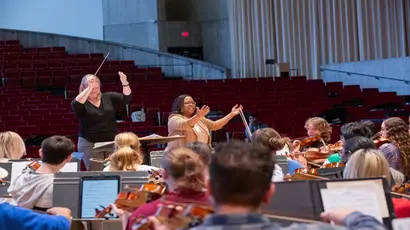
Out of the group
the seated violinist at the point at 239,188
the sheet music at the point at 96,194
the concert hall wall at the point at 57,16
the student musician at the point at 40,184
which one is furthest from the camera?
the concert hall wall at the point at 57,16

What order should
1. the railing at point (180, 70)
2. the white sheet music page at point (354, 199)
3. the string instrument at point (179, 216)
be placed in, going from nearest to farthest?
1. the string instrument at point (179, 216)
2. the white sheet music page at point (354, 199)
3. the railing at point (180, 70)

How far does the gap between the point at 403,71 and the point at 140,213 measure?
14.7 meters

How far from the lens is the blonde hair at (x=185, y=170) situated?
2.67 metres

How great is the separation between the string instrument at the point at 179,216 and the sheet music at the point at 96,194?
5.84 feet

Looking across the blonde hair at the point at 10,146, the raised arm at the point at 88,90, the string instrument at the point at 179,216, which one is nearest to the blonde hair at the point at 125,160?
the blonde hair at the point at 10,146

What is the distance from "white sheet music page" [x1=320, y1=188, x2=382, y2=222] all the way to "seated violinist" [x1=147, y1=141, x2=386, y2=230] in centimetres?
94

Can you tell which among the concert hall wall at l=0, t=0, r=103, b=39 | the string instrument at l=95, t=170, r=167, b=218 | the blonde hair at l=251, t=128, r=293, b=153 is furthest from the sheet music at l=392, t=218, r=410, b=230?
the concert hall wall at l=0, t=0, r=103, b=39

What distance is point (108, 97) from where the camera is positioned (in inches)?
275

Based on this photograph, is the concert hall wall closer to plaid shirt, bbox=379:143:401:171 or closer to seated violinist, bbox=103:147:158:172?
plaid shirt, bbox=379:143:401:171

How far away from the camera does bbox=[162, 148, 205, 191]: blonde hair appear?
2672 mm

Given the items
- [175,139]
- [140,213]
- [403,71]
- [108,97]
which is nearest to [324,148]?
[175,139]

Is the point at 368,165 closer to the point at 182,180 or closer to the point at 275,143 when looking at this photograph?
the point at 182,180

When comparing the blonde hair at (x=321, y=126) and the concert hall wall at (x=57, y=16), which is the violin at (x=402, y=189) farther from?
the concert hall wall at (x=57, y=16)

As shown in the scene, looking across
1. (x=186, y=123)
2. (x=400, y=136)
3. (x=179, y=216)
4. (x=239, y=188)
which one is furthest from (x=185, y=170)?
(x=186, y=123)
